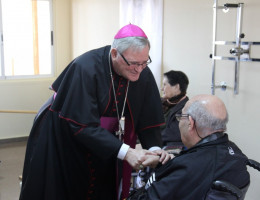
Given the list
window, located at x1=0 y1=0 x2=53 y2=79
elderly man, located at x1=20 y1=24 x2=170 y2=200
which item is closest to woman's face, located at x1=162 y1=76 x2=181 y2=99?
elderly man, located at x1=20 y1=24 x2=170 y2=200

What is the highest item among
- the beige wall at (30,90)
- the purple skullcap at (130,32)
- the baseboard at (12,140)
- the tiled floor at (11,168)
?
the purple skullcap at (130,32)

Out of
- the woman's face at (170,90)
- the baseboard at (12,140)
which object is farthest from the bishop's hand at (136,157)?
the baseboard at (12,140)

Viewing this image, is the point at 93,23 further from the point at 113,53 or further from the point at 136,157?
the point at 136,157

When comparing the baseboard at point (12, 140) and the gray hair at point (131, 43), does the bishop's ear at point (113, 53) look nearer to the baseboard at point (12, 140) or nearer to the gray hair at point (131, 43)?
the gray hair at point (131, 43)

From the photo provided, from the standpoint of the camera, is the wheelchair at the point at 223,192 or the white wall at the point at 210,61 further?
the white wall at the point at 210,61

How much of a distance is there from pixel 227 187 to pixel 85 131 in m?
0.66

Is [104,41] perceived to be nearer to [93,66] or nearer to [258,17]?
[258,17]

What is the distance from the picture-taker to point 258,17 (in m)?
2.62

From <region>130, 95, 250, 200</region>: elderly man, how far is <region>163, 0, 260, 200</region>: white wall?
131 centimetres

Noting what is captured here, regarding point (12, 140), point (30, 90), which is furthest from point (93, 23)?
point (12, 140)

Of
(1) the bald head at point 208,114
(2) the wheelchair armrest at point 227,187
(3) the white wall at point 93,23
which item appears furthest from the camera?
(3) the white wall at point 93,23

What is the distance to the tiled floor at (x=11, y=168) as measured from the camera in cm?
360

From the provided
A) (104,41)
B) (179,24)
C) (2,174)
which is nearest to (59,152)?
(179,24)

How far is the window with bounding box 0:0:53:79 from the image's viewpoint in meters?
5.01
